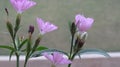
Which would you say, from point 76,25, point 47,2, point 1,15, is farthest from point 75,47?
point 47,2

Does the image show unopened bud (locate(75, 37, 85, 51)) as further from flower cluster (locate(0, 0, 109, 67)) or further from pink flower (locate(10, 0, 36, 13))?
pink flower (locate(10, 0, 36, 13))

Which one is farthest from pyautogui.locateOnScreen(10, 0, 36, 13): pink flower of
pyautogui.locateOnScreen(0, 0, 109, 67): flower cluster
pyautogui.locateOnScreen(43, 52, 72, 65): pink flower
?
pyautogui.locateOnScreen(43, 52, 72, 65): pink flower

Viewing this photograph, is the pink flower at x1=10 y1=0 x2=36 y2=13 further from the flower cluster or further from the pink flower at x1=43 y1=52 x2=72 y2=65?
the pink flower at x1=43 y1=52 x2=72 y2=65

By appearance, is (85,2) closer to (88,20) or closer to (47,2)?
(47,2)

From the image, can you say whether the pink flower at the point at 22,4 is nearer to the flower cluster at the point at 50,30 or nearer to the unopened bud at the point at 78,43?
the flower cluster at the point at 50,30

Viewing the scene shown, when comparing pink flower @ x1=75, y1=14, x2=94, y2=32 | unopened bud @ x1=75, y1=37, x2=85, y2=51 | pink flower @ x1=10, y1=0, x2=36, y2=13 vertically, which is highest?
pink flower @ x1=10, y1=0, x2=36, y2=13

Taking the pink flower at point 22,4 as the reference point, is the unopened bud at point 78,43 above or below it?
below

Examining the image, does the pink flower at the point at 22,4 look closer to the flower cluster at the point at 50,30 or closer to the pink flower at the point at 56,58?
the flower cluster at the point at 50,30

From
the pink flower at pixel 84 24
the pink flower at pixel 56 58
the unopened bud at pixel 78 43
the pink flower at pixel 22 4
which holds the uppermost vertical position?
the pink flower at pixel 22 4

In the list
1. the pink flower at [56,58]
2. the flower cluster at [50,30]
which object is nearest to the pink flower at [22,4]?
the flower cluster at [50,30]

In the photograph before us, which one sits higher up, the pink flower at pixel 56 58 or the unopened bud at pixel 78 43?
the unopened bud at pixel 78 43

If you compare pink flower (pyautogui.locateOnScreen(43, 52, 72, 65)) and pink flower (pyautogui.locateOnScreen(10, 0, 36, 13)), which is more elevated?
pink flower (pyautogui.locateOnScreen(10, 0, 36, 13))
